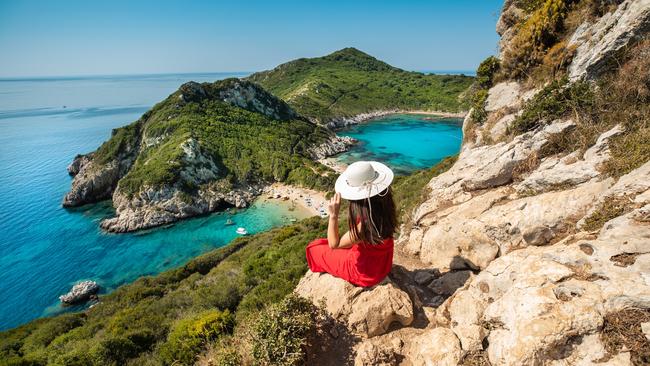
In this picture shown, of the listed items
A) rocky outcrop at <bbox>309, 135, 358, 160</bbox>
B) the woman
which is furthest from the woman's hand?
rocky outcrop at <bbox>309, 135, 358, 160</bbox>

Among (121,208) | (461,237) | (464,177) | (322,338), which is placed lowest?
(121,208)

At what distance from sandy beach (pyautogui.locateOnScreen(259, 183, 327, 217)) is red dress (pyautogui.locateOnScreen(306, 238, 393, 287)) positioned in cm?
3738

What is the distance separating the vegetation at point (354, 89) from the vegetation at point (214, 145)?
1570 inches

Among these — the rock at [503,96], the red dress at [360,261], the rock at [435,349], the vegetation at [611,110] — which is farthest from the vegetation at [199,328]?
the vegetation at [611,110]

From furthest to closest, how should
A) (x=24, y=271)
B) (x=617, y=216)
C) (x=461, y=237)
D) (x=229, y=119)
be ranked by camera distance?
(x=229, y=119) → (x=24, y=271) → (x=461, y=237) → (x=617, y=216)

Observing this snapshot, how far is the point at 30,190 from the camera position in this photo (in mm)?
57875

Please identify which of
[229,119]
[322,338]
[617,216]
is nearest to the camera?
[617,216]

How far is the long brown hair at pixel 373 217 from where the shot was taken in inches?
178

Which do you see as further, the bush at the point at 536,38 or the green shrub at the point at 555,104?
the bush at the point at 536,38

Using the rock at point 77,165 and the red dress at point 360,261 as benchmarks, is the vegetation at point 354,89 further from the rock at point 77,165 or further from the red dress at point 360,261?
the red dress at point 360,261

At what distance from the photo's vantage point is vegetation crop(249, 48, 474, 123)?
126562 mm

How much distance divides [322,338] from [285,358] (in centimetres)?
95

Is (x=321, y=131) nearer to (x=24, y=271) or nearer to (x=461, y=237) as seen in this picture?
(x=24, y=271)

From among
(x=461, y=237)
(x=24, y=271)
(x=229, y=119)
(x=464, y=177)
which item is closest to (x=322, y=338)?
(x=461, y=237)
